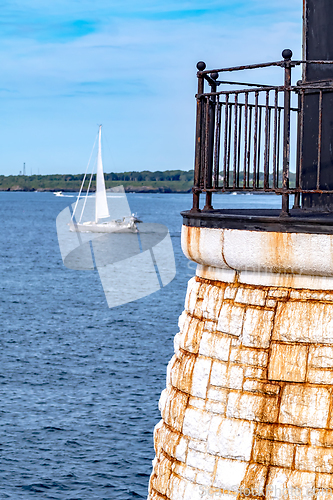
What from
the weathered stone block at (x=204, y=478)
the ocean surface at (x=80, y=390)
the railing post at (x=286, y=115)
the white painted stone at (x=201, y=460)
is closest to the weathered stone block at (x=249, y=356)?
the white painted stone at (x=201, y=460)

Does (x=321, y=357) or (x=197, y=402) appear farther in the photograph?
(x=197, y=402)

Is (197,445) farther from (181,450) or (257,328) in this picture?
(257,328)

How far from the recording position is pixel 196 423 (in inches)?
228

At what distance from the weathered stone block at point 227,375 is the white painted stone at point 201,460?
1.95ft

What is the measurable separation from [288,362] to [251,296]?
595 millimetres

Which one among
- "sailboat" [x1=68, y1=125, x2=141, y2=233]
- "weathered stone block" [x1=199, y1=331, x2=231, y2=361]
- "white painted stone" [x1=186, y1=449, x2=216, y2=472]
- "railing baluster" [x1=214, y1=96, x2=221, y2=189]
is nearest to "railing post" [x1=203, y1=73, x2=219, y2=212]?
"railing baluster" [x1=214, y1=96, x2=221, y2=189]

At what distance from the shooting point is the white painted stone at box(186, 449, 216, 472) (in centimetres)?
566

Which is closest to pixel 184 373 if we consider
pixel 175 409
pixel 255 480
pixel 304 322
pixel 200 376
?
pixel 200 376

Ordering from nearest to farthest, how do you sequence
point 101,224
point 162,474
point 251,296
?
1. point 251,296
2. point 162,474
3. point 101,224

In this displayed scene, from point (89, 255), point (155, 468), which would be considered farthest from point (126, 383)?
point (89, 255)

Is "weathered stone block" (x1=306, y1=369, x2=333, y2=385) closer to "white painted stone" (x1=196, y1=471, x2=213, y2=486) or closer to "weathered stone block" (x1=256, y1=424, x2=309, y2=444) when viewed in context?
"weathered stone block" (x1=256, y1=424, x2=309, y2=444)

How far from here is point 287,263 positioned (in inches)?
212

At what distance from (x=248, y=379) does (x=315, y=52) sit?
10.3 feet

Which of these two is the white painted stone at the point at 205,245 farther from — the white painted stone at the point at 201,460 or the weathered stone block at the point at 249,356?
the white painted stone at the point at 201,460
